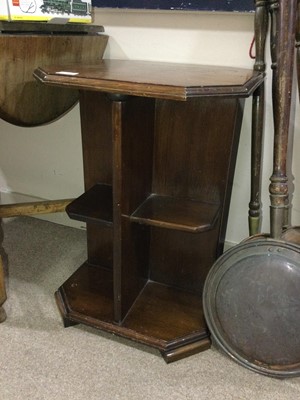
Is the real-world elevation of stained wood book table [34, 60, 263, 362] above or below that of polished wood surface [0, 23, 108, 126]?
below

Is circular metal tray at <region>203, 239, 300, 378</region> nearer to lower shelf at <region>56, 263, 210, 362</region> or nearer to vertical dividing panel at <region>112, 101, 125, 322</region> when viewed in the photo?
lower shelf at <region>56, 263, 210, 362</region>

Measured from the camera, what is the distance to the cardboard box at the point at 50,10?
98 cm

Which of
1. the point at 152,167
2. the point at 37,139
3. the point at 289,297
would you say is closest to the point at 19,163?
the point at 37,139

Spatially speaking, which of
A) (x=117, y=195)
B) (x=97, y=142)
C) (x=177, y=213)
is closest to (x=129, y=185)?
(x=117, y=195)

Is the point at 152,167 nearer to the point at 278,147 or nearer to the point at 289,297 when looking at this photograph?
the point at 278,147

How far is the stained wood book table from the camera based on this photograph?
938mm

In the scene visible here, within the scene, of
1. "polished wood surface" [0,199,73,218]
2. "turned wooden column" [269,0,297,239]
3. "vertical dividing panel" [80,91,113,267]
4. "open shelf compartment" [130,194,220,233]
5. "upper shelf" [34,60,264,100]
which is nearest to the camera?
"upper shelf" [34,60,264,100]

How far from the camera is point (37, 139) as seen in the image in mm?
1605

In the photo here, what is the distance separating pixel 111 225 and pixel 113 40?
66cm

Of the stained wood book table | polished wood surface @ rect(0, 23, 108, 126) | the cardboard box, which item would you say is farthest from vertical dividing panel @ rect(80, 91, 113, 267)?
the cardboard box

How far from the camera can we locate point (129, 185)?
982mm

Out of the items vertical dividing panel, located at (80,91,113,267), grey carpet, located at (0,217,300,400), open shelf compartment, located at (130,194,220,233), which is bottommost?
grey carpet, located at (0,217,300,400)

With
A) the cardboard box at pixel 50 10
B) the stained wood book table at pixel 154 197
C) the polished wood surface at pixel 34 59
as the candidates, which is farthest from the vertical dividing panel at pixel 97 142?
the cardboard box at pixel 50 10

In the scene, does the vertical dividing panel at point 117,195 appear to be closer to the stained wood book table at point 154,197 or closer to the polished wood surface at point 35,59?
the stained wood book table at point 154,197
